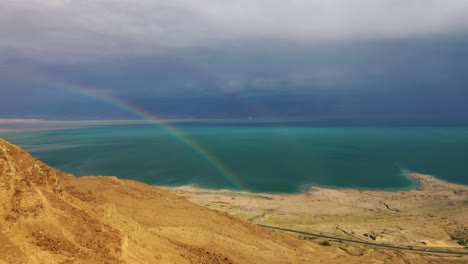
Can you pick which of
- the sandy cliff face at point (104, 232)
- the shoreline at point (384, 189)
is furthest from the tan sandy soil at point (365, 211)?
the sandy cliff face at point (104, 232)

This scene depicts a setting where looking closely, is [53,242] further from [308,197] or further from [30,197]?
[308,197]

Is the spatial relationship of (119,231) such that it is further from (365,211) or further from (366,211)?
(366,211)

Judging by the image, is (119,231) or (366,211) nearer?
(119,231)

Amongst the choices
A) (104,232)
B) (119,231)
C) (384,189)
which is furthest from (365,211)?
(104,232)

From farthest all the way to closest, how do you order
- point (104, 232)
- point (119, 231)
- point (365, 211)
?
point (365, 211)
point (119, 231)
point (104, 232)

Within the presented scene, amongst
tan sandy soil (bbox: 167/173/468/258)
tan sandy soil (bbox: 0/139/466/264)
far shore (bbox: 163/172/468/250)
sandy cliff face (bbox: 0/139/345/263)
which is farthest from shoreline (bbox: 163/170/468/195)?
sandy cliff face (bbox: 0/139/345/263)

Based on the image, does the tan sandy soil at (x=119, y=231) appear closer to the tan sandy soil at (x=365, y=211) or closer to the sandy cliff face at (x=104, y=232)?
the sandy cliff face at (x=104, y=232)
